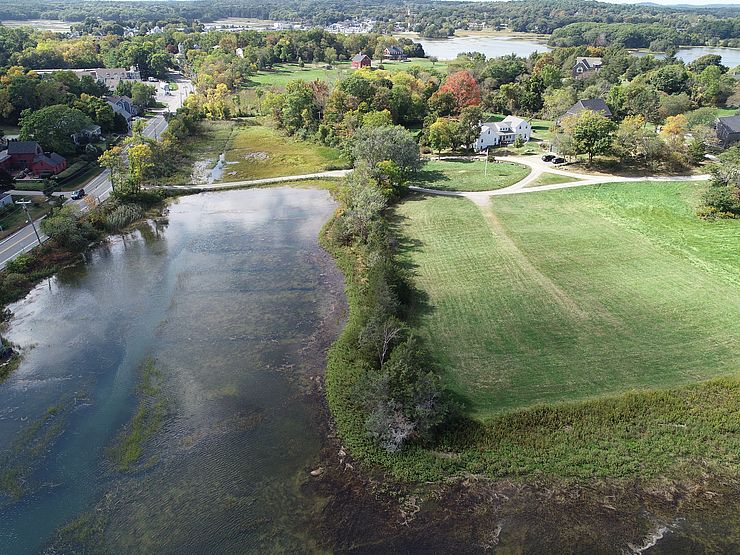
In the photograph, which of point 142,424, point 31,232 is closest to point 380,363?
point 142,424

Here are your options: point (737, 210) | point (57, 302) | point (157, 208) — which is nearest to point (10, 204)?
point (157, 208)

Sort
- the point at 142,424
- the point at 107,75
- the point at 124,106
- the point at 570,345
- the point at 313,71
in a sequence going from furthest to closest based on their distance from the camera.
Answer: the point at 313,71, the point at 107,75, the point at 124,106, the point at 570,345, the point at 142,424

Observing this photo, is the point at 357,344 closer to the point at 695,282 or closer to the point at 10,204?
the point at 695,282

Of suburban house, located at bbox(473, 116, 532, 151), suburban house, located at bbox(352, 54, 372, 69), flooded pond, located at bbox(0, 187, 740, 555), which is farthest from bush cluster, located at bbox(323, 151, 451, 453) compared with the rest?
suburban house, located at bbox(352, 54, 372, 69)

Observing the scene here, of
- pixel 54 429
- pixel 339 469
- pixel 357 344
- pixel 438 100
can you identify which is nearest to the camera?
pixel 339 469

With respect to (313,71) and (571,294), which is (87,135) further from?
(313,71)

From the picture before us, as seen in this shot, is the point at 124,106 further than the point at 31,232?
Yes

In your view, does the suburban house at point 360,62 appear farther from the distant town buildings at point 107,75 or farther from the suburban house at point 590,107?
the suburban house at point 590,107
